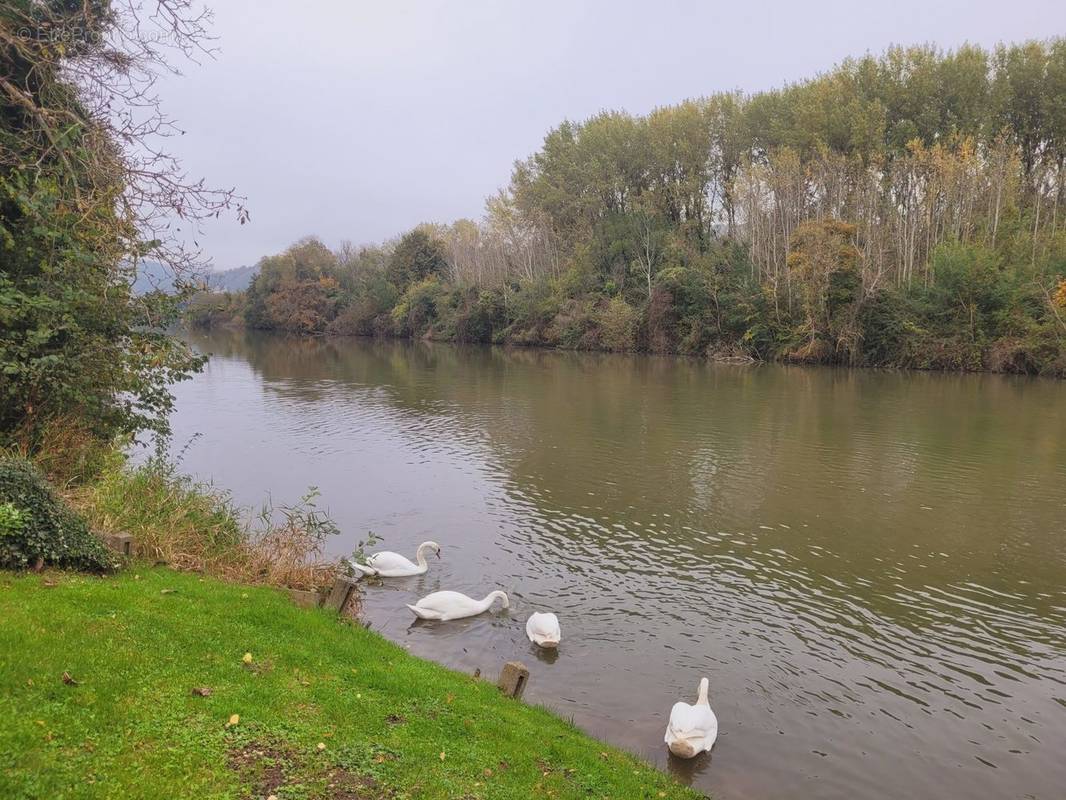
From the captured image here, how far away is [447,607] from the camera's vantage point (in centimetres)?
1104

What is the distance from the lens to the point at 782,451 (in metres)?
22.8

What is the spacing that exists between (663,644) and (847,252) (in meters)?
46.3

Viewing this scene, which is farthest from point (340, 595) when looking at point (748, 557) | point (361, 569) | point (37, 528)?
point (748, 557)

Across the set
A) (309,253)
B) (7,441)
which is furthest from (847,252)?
(309,253)

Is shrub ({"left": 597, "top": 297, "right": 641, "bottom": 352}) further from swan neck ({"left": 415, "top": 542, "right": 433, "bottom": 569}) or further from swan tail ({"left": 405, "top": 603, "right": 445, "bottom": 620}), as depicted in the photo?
swan tail ({"left": 405, "top": 603, "right": 445, "bottom": 620})

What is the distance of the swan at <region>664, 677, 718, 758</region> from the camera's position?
7.60 metres

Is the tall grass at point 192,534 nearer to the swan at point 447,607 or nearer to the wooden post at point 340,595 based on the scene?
the wooden post at point 340,595

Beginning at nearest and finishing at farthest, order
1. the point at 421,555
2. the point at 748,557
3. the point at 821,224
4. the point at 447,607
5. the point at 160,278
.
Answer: the point at 447,607
the point at 160,278
the point at 421,555
the point at 748,557
the point at 821,224

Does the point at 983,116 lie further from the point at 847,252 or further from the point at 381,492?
the point at 381,492

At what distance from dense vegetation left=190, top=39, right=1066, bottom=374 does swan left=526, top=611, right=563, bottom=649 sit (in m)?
29.7

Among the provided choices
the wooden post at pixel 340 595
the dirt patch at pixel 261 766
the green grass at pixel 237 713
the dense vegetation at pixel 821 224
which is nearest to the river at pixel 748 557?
the wooden post at pixel 340 595

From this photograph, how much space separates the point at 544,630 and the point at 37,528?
6300 millimetres

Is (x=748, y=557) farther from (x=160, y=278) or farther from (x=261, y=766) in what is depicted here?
(x=160, y=278)

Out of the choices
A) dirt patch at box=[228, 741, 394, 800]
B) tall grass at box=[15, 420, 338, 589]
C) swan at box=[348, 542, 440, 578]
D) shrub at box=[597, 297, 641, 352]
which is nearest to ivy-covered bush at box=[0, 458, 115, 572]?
tall grass at box=[15, 420, 338, 589]
